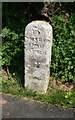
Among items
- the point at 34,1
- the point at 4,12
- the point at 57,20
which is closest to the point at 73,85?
the point at 57,20

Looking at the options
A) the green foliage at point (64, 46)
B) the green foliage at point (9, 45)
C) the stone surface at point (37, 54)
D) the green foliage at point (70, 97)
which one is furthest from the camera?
the green foliage at point (9, 45)

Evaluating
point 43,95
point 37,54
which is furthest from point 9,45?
point 43,95

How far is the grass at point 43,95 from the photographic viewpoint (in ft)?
12.1

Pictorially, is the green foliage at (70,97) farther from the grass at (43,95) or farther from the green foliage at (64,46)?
the green foliage at (64,46)

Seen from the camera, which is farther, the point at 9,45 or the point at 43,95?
the point at 9,45

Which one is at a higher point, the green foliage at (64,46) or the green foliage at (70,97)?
the green foliage at (64,46)

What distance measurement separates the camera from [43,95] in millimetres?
3879

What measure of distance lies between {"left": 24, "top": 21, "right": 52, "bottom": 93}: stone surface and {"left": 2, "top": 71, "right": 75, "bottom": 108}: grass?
0.49 ft

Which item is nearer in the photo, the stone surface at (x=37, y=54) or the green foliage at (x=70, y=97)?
the stone surface at (x=37, y=54)

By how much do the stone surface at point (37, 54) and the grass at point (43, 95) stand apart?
15 cm

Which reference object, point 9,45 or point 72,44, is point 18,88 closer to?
point 9,45

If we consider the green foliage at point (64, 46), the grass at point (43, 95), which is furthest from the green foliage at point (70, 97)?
the green foliage at point (64, 46)

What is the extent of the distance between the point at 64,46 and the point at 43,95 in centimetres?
133

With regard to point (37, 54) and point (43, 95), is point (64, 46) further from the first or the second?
point (43, 95)
